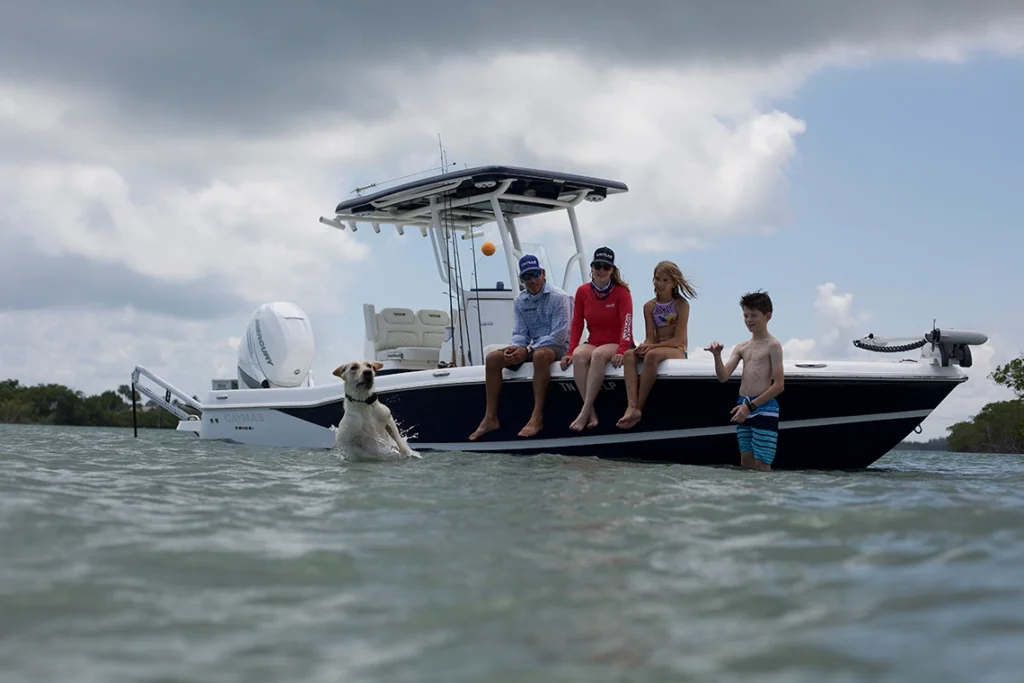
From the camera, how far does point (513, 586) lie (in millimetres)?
2840

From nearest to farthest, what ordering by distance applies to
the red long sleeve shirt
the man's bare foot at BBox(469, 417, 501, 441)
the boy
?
1. the boy
2. the red long sleeve shirt
3. the man's bare foot at BBox(469, 417, 501, 441)

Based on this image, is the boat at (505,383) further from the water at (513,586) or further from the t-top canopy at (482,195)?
the water at (513,586)

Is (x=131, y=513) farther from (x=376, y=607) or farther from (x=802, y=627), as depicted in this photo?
(x=802, y=627)

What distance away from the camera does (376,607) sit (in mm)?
2637

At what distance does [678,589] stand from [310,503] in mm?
2280

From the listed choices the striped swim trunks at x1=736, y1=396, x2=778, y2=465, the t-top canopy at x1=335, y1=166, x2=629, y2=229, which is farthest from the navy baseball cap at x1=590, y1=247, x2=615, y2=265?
the t-top canopy at x1=335, y1=166, x2=629, y2=229

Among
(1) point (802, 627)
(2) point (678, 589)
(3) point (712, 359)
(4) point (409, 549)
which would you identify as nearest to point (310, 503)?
(4) point (409, 549)

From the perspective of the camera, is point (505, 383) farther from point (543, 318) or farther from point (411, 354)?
point (411, 354)

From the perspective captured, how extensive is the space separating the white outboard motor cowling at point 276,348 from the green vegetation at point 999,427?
69.2ft

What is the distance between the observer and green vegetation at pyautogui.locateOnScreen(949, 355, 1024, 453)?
26727 millimetres

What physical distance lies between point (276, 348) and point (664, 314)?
23.7ft

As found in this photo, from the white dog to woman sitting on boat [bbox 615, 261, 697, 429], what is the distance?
195 cm

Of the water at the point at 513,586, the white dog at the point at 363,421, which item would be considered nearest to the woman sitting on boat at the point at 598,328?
the white dog at the point at 363,421

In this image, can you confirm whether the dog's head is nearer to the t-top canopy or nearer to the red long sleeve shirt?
the red long sleeve shirt
